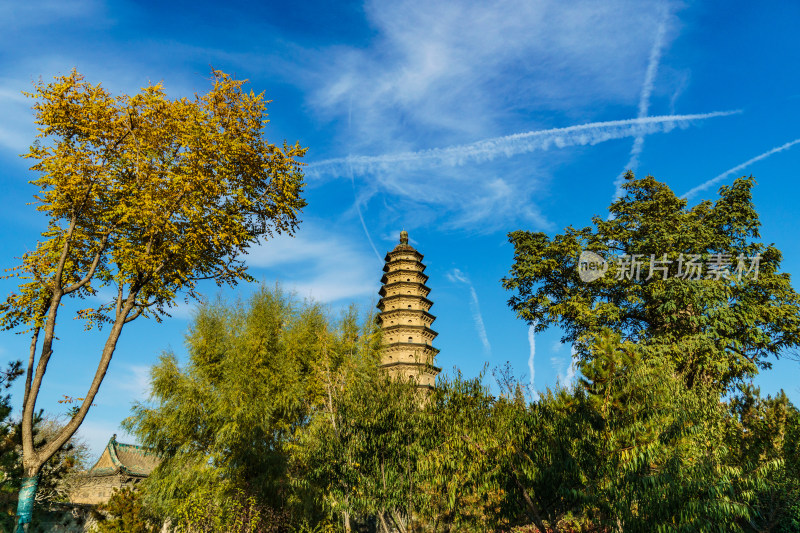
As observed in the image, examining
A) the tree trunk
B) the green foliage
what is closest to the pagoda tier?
the green foliage

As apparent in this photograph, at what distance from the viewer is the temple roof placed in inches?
1020

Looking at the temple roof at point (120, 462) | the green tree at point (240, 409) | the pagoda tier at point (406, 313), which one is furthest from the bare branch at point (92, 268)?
the pagoda tier at point (406, 313)

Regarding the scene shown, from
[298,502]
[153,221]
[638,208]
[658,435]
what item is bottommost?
[298,502]

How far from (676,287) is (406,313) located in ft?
62.9

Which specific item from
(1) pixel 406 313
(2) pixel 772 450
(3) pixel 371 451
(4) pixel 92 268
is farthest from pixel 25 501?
(1) pixel 406 313

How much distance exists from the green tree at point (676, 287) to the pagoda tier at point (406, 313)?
37.8ft

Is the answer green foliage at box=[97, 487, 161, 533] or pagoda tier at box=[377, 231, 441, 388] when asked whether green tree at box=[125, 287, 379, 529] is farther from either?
pagoda tier at box=[377, 231, 441, 388]

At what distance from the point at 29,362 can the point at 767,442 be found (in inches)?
750

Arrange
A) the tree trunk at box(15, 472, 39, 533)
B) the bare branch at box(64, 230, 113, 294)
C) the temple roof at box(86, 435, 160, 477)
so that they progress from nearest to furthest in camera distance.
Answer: the tree trunk at box(15, 472, 39, 533)
the bare branch at box(64, 230, 113, 294)
the temple roof at box(86, 435, 160, 477)

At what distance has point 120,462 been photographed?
2656cm

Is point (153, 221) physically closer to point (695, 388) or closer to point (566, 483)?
point (566, 483)

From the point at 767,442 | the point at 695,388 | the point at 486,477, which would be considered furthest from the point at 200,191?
the point at 767,442

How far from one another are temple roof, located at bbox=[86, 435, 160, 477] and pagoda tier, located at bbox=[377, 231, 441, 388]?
1547cm

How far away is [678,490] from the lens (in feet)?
23.8
